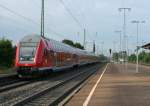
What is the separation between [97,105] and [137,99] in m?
2.94

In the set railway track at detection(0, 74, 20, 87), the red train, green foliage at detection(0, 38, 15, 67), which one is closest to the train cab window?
the red train

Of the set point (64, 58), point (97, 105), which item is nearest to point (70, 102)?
point (97, 105)

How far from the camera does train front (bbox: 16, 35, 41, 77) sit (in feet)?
119

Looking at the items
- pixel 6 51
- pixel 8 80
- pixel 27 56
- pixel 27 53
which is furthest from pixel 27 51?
pixel 6 51

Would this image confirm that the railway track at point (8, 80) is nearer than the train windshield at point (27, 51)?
Yes

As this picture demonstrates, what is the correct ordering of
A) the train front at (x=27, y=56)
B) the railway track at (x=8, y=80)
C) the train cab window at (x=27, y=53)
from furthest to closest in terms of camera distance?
the train cab window at (x=27, y=53)
the train front at (x=27, y=56)
the railway track at (x=8, y=80)

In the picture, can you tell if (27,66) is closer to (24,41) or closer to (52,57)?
(24,41)

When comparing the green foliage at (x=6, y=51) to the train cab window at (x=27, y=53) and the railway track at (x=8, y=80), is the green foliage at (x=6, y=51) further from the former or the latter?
the train cab window at (x=27, y=53)

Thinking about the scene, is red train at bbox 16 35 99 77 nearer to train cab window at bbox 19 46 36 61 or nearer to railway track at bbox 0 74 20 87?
train cab window at bbox 19 46 36 61

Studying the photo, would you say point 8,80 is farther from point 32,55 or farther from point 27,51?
point 27,51

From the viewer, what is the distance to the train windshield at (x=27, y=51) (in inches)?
1453

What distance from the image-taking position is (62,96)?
2295 cm

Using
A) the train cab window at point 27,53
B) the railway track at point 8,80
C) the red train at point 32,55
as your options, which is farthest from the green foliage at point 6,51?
the train cab window at point 27,53

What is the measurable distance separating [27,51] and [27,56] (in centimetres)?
56
